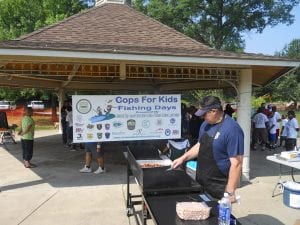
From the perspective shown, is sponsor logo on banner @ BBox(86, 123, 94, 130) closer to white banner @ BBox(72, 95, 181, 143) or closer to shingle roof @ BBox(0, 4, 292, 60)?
white banner @ BBox(72, 95, 181, 143)

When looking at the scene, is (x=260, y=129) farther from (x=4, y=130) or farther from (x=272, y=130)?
(x=4, y=130)

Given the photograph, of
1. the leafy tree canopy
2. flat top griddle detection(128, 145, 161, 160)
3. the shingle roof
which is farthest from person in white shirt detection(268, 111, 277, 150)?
the leafy tree canopy

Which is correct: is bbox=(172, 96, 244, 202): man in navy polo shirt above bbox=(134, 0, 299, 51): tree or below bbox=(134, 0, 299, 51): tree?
below

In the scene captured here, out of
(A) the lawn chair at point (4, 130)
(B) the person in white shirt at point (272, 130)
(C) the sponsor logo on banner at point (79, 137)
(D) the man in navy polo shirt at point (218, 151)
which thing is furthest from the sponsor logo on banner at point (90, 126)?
(B) the person in white shirt at point (272, 130)

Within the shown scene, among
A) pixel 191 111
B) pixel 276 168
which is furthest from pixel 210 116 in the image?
pixel 191 111

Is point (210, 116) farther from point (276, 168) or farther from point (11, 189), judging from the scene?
point (276, 168)

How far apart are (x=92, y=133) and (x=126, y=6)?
6684mm

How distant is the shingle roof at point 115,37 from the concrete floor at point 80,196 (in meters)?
2.96

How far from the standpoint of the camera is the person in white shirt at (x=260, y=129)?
1536 centimetres

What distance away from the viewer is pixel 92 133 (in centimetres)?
940

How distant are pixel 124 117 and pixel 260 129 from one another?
753cm

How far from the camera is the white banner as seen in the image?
936cm

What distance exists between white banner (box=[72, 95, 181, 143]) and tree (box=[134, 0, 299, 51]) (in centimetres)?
2536

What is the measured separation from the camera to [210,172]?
450 centimetres
